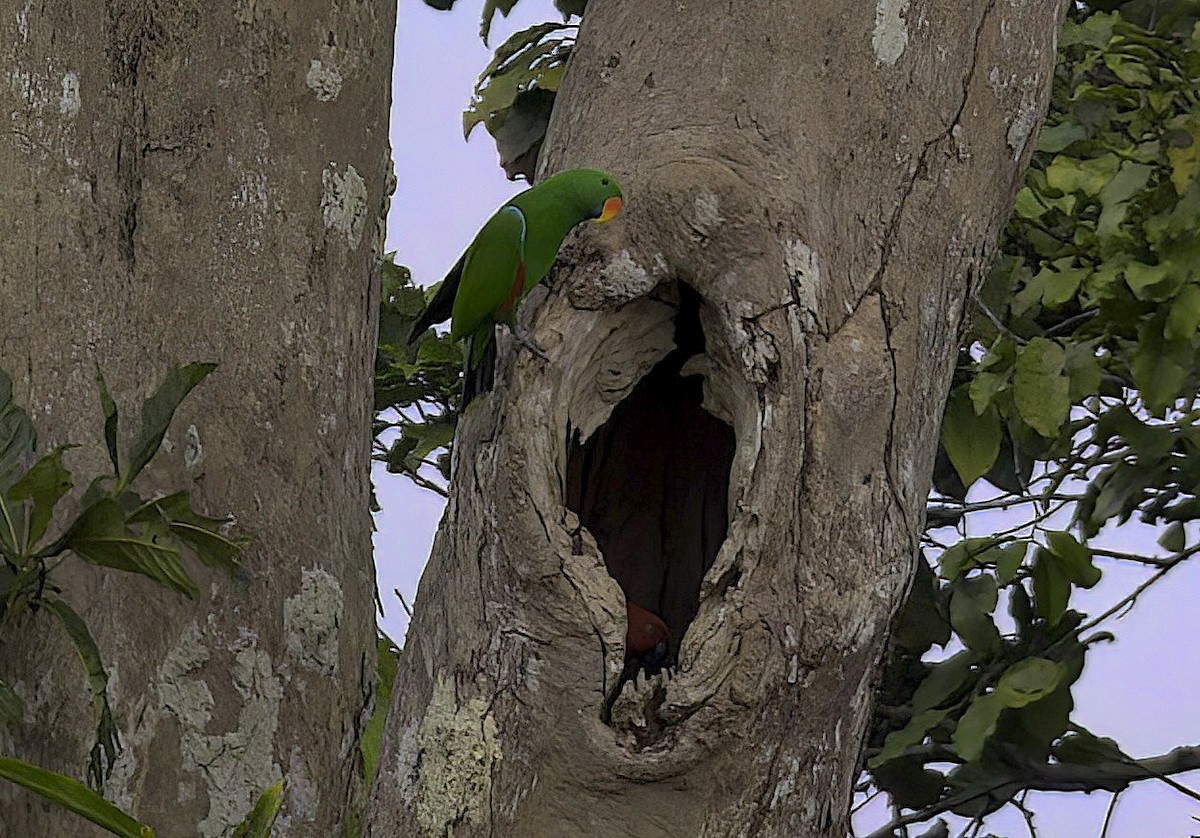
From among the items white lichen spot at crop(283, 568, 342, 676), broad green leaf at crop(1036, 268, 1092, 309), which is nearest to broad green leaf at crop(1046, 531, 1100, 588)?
broad green leaf at crop(1036, 268, 1092, 309)

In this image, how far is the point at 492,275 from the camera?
4.66ft

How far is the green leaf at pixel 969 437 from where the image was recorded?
1828 millimetres

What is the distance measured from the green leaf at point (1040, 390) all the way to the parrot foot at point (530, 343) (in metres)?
0.68

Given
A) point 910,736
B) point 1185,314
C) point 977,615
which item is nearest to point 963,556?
point 977,615

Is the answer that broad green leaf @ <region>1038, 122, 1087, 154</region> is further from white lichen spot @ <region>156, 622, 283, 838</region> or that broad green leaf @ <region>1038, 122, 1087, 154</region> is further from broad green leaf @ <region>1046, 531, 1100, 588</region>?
white lichen spot @ <region>156, 622, 283, 838</region>

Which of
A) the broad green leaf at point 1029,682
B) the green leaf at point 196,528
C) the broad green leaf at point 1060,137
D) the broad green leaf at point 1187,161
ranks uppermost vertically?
the broad green leaf at point 1060,137

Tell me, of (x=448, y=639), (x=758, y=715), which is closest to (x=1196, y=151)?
(x=758, y=715)

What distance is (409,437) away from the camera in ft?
7.36

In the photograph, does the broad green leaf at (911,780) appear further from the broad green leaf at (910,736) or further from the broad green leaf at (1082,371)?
the broad green leaf at (1082,371)

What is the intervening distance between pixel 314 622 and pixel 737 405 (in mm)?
504

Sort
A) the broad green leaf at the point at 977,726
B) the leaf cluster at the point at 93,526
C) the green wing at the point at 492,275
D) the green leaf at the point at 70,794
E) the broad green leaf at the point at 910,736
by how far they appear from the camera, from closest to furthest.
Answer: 1. the green leaf at the point at 70,794
2. the leaf cluster at the point at 93,526
3. the green wing at the point at 492,275
4. the broad green leaf at the point at 977,726
5. the broad green leaf at the point at 910,736

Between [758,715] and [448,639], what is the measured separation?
0.31m

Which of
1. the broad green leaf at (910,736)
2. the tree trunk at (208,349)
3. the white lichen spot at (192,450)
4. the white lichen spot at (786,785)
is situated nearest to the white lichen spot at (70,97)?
the tree trunk at (208,349)

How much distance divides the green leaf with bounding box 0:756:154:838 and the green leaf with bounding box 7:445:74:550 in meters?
0.22
